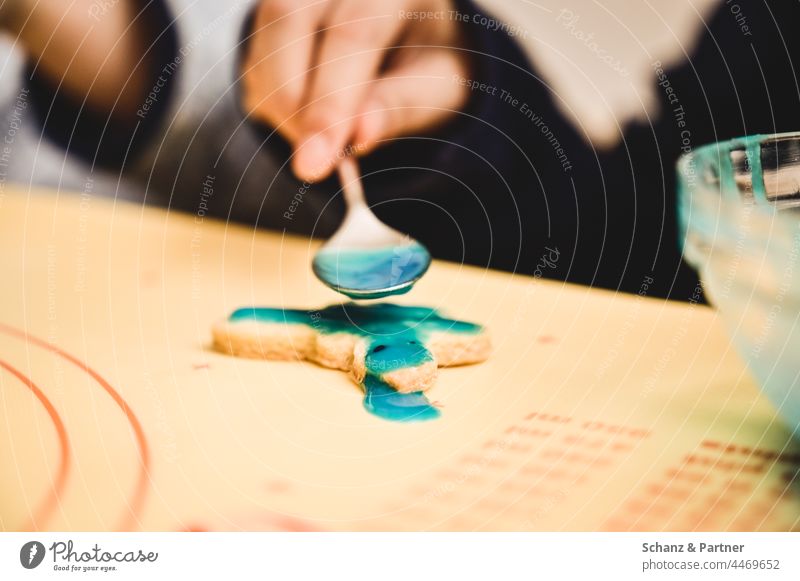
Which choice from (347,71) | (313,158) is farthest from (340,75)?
(313,158)

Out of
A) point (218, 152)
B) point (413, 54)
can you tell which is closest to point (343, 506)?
point (218, 152)

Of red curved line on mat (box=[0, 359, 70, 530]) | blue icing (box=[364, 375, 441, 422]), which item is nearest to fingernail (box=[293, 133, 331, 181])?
blue icing (box=[364, 375, 441, 422])

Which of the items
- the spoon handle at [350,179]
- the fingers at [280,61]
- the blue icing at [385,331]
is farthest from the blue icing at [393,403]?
the fingers at [280,61]

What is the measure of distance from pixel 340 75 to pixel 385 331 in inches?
13.1

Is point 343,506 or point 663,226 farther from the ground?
point 663,226

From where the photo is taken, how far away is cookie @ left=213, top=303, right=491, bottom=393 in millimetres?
920

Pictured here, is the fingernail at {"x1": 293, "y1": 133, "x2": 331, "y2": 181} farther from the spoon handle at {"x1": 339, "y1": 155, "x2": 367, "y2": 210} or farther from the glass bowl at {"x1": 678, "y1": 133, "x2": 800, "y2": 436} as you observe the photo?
the glass bowl at {"x1": 678, "y1": 133, "x2": 800, "y2": 436}

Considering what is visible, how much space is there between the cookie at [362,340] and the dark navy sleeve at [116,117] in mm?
253

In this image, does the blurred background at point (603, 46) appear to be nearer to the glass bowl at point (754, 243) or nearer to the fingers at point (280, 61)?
the glass bowl at point (754, 243)

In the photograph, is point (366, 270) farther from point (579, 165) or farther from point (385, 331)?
point (579, 165)

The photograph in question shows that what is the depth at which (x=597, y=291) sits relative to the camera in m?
0.99

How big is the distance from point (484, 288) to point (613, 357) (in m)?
0.20
